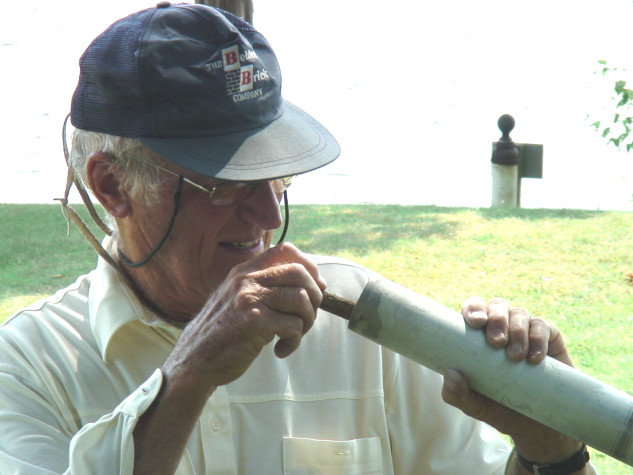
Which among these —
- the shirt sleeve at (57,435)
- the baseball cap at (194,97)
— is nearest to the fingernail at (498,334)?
the baseball cap at (194,97)

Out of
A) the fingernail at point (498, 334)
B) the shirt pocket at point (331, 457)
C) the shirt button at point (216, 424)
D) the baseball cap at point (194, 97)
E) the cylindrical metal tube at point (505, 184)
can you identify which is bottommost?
the cylindrical metal tube at point (505, 184)

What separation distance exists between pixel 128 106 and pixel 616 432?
4.18 ft

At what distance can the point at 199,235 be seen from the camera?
239 centimetres

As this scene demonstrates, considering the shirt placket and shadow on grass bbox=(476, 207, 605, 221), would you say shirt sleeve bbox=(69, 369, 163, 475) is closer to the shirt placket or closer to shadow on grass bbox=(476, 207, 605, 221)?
the shirt placket

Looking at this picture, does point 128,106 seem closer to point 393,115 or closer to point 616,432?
point 616,432

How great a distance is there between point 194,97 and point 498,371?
0.92 metres

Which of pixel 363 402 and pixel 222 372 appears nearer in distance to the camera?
pixel 222 372

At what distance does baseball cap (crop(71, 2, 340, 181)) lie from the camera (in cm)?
229

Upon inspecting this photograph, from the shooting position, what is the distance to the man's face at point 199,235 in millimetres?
2354

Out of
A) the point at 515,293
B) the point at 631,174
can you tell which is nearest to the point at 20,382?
the point at 515,293

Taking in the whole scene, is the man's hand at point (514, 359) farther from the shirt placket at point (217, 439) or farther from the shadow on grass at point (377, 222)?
the shadow on grass at point (377, 222)

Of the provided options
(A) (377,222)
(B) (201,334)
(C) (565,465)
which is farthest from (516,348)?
(A) (377,222)

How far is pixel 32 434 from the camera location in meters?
2.25

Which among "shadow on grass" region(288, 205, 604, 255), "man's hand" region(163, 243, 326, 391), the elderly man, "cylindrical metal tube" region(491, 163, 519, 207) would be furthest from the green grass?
"man's hand" region(163, 243, 326, 391)
